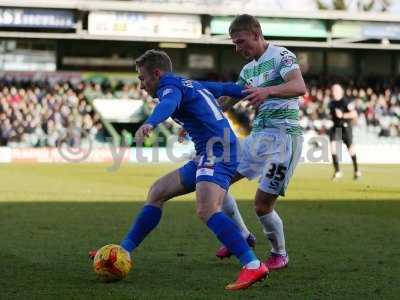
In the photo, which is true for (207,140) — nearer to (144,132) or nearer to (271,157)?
(144,132)

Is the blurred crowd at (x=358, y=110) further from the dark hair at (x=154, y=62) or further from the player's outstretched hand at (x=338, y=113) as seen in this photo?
the dark hair at (x=154, y=62)

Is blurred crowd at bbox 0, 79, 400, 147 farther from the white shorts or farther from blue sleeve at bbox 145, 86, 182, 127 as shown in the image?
blue sleeve at bbox 145, 86, 182, 127

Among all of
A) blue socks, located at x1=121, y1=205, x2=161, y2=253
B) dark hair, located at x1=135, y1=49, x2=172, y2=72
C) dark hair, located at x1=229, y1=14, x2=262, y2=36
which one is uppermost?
dark hair, located at x1=229, y1=14, x2=262, y2=36

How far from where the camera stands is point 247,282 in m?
6.64

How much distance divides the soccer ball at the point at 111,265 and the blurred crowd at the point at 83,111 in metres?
26.0

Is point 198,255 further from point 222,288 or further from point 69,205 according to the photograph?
point 69,205

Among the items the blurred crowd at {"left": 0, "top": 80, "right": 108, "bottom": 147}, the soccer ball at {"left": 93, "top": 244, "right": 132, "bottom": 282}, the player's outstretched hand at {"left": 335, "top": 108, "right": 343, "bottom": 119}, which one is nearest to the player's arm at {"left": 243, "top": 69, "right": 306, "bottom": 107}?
the soccer ball at {"left": 93, "top": 244, "right": 132, "bottom": 282}

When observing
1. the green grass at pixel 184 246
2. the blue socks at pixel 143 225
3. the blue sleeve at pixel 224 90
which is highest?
the blue sleeve at pixel 224 90

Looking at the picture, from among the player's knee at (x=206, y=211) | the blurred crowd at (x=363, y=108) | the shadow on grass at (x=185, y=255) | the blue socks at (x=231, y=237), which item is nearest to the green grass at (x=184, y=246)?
the shadow on grass at (x=185, y=255)

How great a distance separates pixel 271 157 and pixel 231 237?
1509 mm

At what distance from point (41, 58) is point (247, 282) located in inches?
1399

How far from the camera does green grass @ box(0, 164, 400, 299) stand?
267 inches

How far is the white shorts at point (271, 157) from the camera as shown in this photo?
8164 mm

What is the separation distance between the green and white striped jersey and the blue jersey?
3.03 feet
